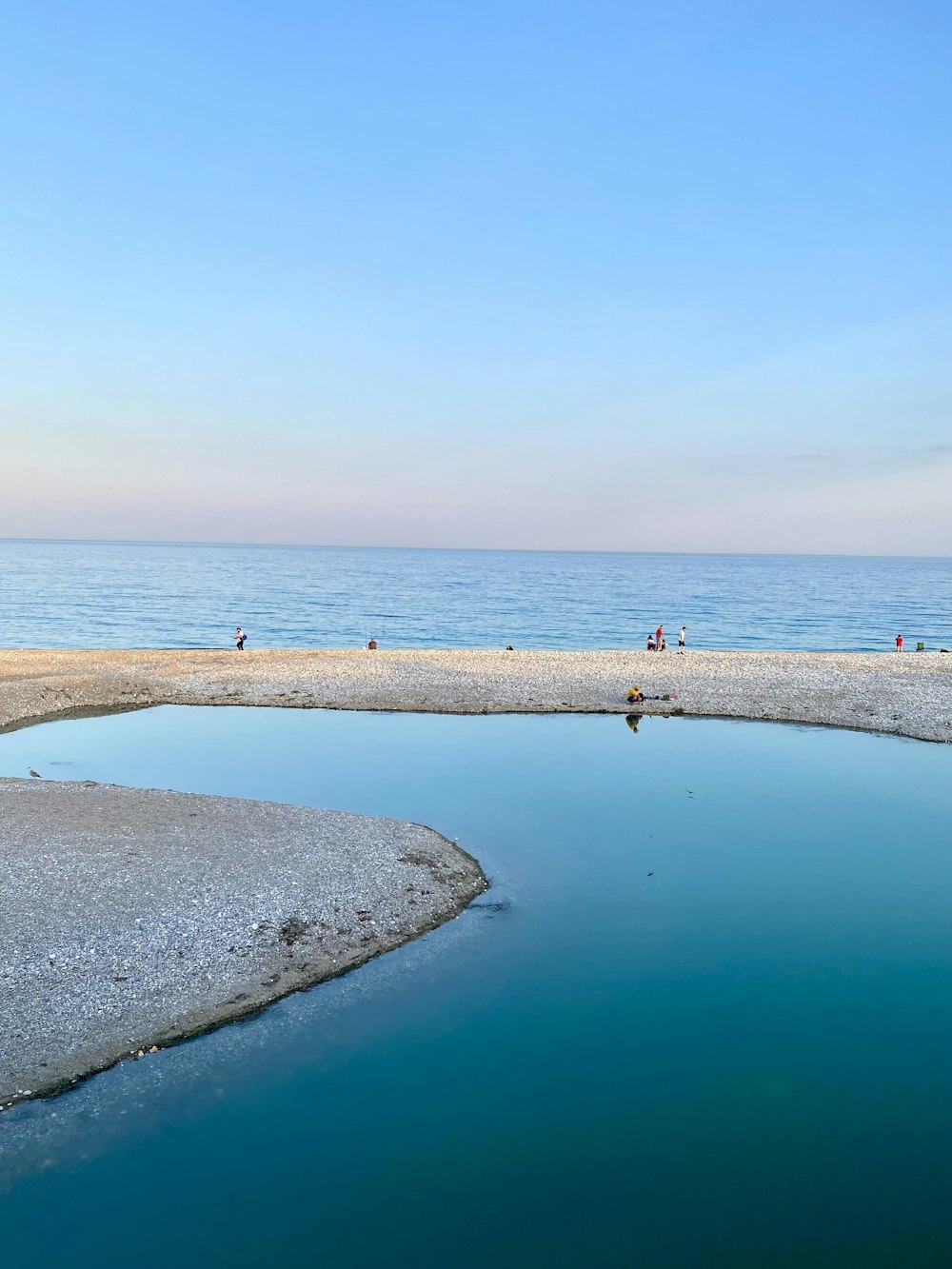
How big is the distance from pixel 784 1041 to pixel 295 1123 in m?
8.73

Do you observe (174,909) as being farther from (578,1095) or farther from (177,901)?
(578,1095)

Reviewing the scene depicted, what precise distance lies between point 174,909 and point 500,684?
3128 cm

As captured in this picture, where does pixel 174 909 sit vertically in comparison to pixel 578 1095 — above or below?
above

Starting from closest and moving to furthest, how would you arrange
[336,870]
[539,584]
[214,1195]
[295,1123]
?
1. [214,1195]
2. [295,1123]
3. [336,870]
4. [539,584]

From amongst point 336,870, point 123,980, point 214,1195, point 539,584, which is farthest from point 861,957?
point 539,584

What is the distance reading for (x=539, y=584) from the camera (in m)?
181

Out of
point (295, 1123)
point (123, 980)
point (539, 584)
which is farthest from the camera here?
point (539, 584)

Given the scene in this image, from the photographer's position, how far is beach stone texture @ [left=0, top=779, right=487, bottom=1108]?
15.3 meters

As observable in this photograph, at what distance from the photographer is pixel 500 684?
162ft

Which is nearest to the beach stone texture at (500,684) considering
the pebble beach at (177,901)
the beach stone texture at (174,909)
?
the pebble beach at (177,901)

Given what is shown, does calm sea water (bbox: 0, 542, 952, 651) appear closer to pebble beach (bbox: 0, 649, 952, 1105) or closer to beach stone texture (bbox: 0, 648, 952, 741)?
beach stone texture (bbox: 0, 648, 952, 741)

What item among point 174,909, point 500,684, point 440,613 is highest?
point 440,613

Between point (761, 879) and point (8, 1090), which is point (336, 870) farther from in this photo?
point (761, 879)

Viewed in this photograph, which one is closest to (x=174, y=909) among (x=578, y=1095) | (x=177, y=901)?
(x=177, y=901)
